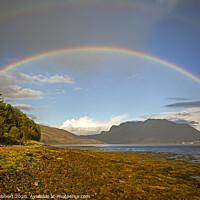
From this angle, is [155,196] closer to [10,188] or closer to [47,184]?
[47,184]

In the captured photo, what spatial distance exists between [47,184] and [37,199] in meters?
2.05

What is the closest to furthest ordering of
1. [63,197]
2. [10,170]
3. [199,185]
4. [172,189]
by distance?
1. [63,197]
2. [10,170]
3. [172,189]
4. [199,185]


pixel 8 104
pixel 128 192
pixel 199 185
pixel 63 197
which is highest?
pixel 8 104

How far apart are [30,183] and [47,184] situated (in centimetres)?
100

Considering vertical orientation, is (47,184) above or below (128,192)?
above

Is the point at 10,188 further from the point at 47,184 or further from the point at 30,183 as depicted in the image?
the point at 47,184

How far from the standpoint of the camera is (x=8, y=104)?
6194 centimetres

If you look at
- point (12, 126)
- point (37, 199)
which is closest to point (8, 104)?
point (12, 126)

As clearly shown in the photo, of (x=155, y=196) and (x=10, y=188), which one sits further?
(x=155, y=196)

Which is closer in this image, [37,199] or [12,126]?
[37,199]

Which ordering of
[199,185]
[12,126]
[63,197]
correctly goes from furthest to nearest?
[12,126] < [199,185] < [63,197]

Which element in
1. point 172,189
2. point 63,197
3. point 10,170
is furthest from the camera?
point 172,189

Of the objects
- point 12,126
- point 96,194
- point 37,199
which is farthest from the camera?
point 12,126

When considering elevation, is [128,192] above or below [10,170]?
below
